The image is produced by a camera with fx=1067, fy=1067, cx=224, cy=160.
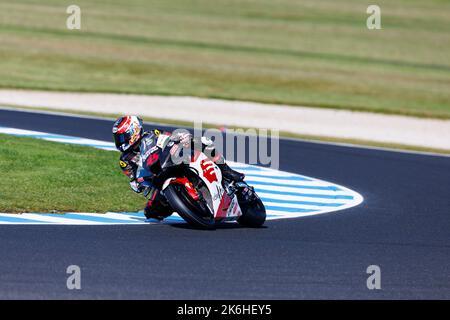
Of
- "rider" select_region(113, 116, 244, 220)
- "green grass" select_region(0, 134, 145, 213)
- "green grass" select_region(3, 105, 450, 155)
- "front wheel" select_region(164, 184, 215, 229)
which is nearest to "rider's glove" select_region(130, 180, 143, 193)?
"rider" select_region(113, 116, 244, 220)

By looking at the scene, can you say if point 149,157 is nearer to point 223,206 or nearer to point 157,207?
point 157,207

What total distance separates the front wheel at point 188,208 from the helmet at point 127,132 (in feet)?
2.87

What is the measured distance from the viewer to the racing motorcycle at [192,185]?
12.5 meters

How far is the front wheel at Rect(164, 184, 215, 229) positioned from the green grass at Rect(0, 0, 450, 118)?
811 inches

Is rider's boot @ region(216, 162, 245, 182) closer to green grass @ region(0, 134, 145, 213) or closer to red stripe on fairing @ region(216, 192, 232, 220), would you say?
red stripe on fairing @ region(216, 192, 232, 220)

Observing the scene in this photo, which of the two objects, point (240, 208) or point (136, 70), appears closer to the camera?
point (240, 208)

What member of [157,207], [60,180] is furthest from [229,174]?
[60,180]

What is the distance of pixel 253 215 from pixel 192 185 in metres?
1.02

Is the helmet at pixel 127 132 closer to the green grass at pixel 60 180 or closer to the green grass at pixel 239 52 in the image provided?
the green grass at pixel 60 180

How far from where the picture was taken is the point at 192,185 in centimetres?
1259

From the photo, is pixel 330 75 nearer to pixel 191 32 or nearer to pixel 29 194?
pixel 191 32

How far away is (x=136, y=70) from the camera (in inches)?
1511

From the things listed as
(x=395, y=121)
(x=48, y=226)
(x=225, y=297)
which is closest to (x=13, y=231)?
(x=48, y=226)

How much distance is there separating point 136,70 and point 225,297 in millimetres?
29855
